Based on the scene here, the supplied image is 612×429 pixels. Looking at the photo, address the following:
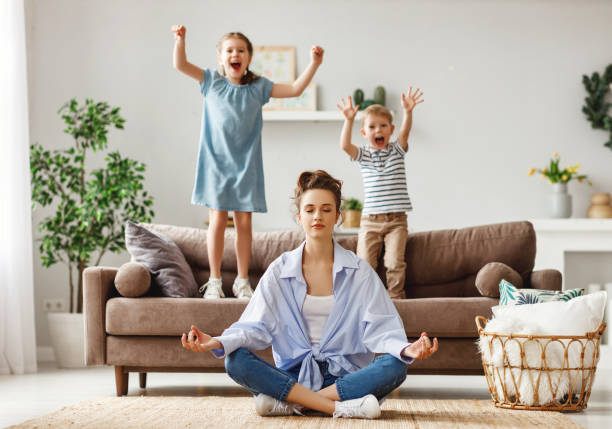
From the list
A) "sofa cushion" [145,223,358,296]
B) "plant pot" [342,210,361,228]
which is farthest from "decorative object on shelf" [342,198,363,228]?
"sofa cushion" [145,223,358,296]

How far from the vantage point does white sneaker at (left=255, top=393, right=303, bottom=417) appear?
2334mm

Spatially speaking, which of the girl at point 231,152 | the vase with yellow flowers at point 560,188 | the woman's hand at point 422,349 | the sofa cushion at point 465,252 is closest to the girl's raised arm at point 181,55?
the girl at point 231,152

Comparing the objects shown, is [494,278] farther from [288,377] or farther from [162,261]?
[162,261]

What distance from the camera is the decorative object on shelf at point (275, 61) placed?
5.16m

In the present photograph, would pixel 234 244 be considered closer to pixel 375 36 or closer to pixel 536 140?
pixel 375 36

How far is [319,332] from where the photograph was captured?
2441 mm

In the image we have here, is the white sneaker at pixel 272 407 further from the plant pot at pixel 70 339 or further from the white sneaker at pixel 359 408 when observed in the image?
the plant pot at pixel 70 339

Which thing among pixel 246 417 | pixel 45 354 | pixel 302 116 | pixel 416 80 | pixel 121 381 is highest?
pixel 416 80

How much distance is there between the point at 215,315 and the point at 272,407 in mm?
869

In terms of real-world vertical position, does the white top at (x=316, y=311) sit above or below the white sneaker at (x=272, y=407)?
above

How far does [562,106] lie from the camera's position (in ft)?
17.0

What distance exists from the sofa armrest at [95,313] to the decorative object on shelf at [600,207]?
10.9ft

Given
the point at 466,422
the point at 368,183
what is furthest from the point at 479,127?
the point at 466,422

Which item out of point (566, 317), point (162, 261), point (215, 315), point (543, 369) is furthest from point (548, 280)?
point (162, 261)
